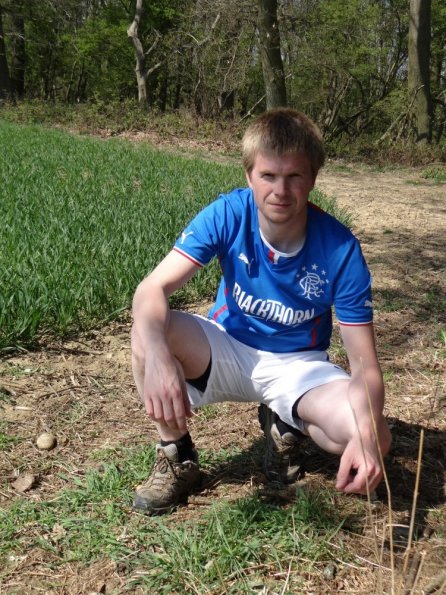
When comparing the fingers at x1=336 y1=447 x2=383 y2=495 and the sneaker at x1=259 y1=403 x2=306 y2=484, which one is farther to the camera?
the sneaker at x1=259 y1=403 x2=306 y2=484

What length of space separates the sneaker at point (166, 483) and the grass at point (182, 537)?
0.04 metres

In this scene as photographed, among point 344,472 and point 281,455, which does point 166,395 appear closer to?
point 344,472

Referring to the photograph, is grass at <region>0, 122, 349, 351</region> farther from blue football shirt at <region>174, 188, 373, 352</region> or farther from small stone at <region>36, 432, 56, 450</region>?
blue football shirt at <region>174, 188, 373, 352</region>

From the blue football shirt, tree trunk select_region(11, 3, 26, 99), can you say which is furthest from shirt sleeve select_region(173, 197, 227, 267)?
tree trunk select_region(11, 3, 26, 99)

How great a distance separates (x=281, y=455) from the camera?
2.22 meters

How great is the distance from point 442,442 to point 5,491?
157cm

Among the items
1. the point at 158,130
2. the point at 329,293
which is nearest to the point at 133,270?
the point at 329,293

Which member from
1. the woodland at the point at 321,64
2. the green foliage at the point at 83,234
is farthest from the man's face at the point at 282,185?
the woodland at the point at 321,64

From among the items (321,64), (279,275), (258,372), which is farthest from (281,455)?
(321,64)

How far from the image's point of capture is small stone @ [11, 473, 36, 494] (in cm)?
222

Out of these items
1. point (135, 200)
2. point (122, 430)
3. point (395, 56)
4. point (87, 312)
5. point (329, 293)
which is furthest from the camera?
point (395, 56)

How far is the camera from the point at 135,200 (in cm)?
667

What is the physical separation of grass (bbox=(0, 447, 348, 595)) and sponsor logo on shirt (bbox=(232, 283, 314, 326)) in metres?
0.54

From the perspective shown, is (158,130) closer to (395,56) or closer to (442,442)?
(395,56)
